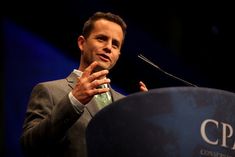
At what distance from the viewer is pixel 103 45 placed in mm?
1546

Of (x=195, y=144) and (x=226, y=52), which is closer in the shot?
(x=195, y=144)

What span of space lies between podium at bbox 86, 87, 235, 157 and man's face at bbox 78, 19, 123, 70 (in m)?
0.56

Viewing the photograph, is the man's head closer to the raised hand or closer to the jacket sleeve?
the jacket sleeve

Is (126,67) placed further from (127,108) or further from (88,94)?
(127,108)

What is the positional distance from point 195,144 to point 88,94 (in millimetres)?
315

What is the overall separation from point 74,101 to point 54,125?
76 millimetres

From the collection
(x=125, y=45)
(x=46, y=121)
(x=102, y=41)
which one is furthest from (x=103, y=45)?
(x=125, y=45)

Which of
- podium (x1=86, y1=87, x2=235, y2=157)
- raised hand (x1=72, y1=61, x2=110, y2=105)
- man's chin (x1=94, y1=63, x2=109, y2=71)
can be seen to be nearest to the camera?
podium (x1=86, y1=87, x2=235, y2=157)

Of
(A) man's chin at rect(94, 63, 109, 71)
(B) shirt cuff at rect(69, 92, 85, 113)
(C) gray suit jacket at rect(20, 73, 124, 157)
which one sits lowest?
(C) gray suit jacket at rect(20, 73, 124, 157)

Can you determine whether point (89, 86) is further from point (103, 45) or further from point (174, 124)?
point (103, 45)

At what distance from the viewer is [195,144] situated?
2.91 feet

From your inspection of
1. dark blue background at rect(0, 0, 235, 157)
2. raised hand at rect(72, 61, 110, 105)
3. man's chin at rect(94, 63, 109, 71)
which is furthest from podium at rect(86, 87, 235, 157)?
dark blue background at rect(0, 0, 235, 157)

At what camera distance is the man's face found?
4.96ft

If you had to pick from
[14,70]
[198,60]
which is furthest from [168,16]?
[14,70]
